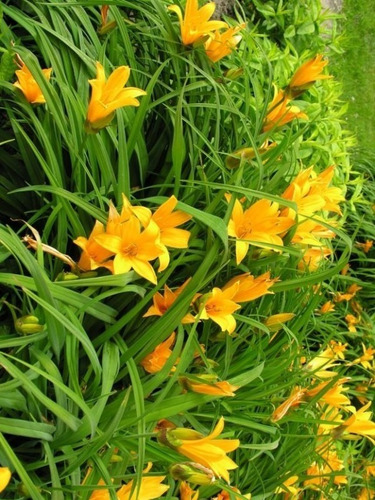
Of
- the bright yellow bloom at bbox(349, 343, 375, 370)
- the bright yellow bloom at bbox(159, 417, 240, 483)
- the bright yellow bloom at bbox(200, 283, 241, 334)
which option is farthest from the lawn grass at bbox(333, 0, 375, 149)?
the bright yellow bloom at bbox(159, 417, 240, 483)

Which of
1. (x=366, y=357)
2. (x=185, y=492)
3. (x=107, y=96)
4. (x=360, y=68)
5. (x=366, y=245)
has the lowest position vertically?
(x=366, y=357)

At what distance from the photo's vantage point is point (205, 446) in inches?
36.4

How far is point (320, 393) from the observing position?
51.5 inches

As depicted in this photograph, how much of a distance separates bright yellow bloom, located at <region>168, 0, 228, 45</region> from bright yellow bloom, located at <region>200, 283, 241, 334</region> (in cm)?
57

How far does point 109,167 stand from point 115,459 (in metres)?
0.56

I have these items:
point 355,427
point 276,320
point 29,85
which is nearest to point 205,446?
point 276,320

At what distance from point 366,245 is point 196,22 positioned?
1514 millimetres

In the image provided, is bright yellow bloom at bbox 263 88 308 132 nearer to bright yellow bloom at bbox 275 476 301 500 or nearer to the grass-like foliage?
the grass-like foliage

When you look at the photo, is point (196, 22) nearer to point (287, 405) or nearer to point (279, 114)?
point (279, 114)

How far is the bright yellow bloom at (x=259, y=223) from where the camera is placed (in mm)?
1112

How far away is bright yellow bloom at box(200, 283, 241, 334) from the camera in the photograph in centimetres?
109

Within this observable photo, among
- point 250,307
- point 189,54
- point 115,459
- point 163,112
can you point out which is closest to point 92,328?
point 115,459

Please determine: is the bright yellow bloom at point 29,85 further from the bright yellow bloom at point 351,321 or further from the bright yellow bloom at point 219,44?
the bright yellow bloom at point 351,321

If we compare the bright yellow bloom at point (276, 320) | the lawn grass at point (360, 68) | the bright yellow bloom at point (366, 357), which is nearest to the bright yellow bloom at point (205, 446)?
the bright yellow bloom at point (276, 320)
